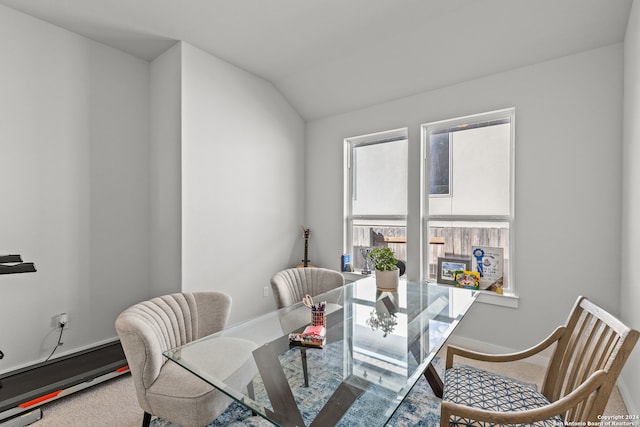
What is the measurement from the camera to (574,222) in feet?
7.99

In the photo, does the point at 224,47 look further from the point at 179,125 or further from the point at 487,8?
the point at 487,8

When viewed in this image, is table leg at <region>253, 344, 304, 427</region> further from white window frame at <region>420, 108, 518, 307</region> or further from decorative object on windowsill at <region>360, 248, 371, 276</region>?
decorative object on windowsill at <region>360, 248, 371, 276</region>

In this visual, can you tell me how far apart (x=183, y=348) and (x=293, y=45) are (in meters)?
2.75

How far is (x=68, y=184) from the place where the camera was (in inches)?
103

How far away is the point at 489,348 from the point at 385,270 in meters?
1.36

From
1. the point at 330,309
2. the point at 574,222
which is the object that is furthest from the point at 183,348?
the point at 574,222

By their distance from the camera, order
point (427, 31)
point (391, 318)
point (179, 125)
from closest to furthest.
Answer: point (391, 318), point (427, 31), point (179, 125)

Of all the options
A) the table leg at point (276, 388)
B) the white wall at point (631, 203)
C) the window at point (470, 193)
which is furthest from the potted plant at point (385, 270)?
the white wall at point (631, 203)

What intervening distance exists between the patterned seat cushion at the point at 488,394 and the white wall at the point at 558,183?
4.79ft

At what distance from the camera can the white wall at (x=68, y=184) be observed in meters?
2.36

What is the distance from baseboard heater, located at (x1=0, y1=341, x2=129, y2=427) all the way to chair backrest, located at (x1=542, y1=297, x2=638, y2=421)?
279cm

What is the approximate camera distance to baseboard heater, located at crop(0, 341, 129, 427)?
182cm

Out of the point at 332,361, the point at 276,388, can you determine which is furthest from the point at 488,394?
the point at 276,388

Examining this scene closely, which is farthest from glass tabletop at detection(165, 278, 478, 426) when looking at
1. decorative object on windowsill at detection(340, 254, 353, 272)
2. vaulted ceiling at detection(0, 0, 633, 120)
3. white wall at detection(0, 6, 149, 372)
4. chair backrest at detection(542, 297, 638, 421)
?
vaulted ceiling at detection(0, 0, 633, 120)
